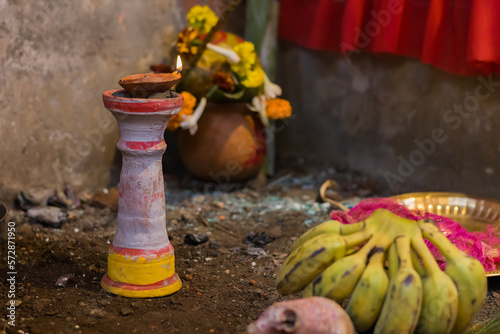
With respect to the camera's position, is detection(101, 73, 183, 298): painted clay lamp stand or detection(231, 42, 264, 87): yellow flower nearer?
detection(101, 73, 183, 298): painted clay lamp stand

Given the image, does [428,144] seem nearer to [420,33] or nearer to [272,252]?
[420,33]

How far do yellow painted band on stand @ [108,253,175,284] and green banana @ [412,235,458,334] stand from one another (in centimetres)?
106

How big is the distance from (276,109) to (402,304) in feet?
7.54

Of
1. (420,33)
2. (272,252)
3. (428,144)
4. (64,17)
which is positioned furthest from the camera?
(428,144)

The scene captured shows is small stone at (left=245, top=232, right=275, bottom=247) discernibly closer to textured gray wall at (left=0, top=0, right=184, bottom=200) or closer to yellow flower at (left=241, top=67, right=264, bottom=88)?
yellow flower at (left=241, top=67, right=264, bottom=88)

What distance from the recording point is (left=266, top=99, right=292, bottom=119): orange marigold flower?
3.89m

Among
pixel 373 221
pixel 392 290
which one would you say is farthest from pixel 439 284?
pixel 373 221

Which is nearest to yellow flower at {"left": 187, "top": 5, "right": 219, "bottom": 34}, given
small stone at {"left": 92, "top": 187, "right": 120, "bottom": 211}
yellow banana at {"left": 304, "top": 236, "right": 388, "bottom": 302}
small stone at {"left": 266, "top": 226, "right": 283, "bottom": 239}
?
small stone at {"left": 92, "top": 187, "right": 120, "bottom": 211}

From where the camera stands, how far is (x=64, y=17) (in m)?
3.34

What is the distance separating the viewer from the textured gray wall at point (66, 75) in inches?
124

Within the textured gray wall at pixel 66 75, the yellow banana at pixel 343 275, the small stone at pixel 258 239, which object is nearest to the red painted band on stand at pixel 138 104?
the yellow banana at pixel 343 275

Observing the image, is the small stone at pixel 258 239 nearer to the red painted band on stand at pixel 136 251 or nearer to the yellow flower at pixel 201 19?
the red painted band on stand at pixel 136 251

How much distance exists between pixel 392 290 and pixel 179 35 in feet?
8.14

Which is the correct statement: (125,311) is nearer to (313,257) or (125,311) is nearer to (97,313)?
(97,313)
